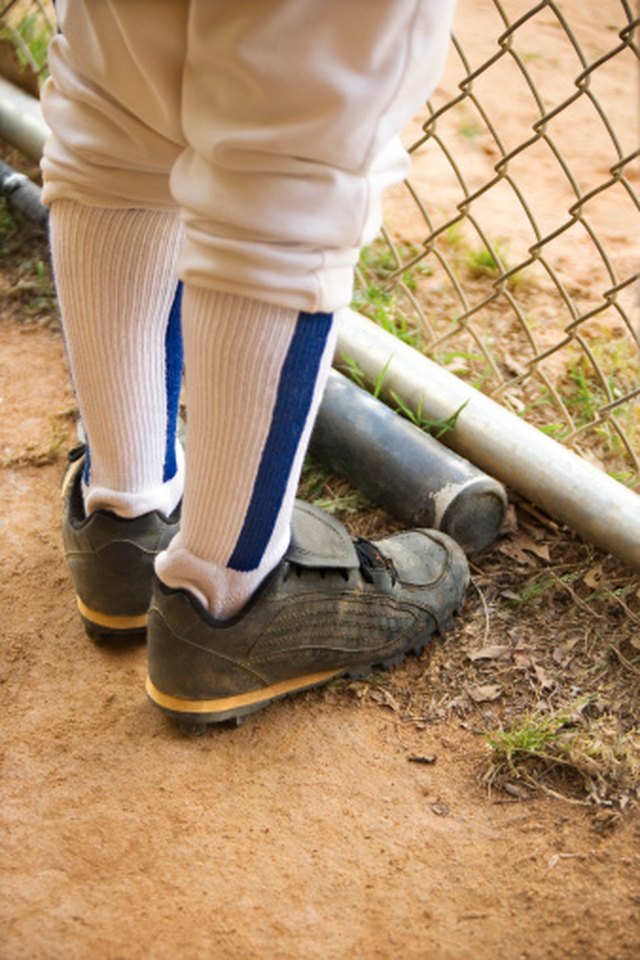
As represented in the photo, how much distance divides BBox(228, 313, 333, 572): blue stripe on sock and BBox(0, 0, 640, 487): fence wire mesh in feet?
2.20

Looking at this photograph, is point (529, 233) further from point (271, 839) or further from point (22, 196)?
point (271, 839)

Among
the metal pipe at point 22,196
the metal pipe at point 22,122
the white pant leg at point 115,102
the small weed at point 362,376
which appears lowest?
the metal pipe at point 22,196

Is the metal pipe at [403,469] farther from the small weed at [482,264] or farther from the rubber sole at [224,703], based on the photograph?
the small weed at [482,264]

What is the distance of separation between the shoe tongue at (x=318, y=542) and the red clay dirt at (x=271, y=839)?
0.64ft

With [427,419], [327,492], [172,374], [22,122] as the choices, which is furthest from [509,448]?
[22,122]

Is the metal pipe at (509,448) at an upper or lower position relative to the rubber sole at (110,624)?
upper

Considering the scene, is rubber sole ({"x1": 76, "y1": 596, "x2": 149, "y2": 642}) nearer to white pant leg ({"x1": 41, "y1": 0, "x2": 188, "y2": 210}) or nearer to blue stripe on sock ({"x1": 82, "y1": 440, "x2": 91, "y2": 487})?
blue stripe on sock ({"x1": 82, "y1": 440, "x2": 91, "y2": 487})

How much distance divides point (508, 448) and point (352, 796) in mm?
623

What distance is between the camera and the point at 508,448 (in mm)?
1654

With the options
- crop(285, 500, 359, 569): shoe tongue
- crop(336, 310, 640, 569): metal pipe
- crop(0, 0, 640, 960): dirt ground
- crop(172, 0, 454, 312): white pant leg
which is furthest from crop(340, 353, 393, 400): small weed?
crop(172, 0, 454, 312): white pant leg

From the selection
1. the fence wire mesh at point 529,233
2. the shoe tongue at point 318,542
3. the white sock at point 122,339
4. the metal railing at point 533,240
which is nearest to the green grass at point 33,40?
the fence wire mesh at point 529,233

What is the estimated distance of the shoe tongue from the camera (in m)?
1.31

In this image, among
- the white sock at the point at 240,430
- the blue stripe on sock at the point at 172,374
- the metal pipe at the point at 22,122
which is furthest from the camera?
the metal pipe at the point at 22,122

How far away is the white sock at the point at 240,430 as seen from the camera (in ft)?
3.40
